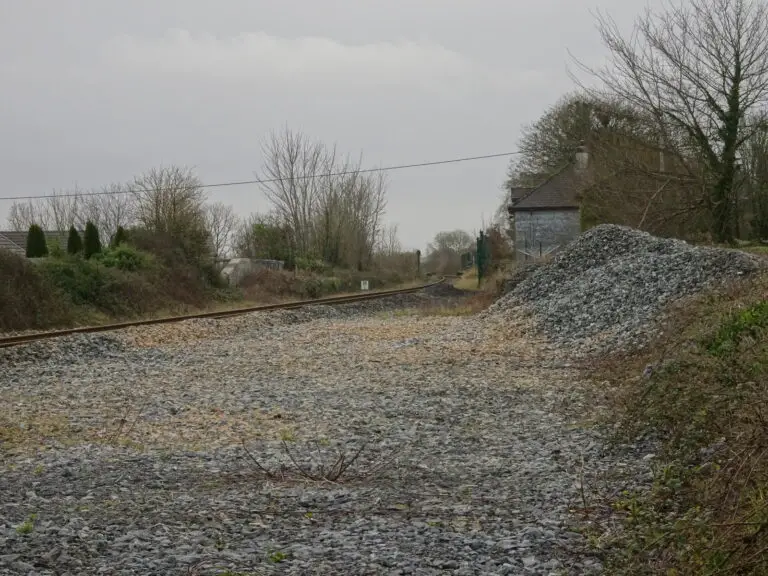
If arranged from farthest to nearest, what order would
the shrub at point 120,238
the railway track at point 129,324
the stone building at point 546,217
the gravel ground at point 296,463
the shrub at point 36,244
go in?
the stone building at point 546,217 < the shrub at point 120,238 < the shrub at point 36,244 < the railway track at point 129,324 < the gravel ground at point 296,463

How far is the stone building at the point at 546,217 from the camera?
4722cm

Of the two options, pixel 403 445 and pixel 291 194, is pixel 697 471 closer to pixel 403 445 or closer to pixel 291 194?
pixel 403 445

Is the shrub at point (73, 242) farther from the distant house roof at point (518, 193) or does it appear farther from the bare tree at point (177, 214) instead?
the distant house roof at point (518, 193)

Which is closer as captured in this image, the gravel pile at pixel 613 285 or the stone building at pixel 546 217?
the gravel pile at pixel 613 285

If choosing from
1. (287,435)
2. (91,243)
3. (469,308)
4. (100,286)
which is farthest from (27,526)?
(91,243)

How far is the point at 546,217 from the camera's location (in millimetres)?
47812

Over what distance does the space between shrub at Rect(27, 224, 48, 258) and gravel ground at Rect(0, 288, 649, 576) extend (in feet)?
52.5

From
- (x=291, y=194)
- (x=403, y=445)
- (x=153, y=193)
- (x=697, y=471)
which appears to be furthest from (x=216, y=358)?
(x=291, y=194)

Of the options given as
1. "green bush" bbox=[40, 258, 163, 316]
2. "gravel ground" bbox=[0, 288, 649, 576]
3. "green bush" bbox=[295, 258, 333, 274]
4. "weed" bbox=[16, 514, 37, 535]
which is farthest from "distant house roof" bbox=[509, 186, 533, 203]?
"weed" bbox=[16, 514, 37, 535]

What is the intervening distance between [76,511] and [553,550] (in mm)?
3190

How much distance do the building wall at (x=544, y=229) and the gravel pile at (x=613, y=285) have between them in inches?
911

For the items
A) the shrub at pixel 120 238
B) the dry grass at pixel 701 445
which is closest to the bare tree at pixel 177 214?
the shrub at pixel 120 238

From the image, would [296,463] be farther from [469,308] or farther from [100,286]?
[100,286]

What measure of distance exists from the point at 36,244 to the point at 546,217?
27852 mm
